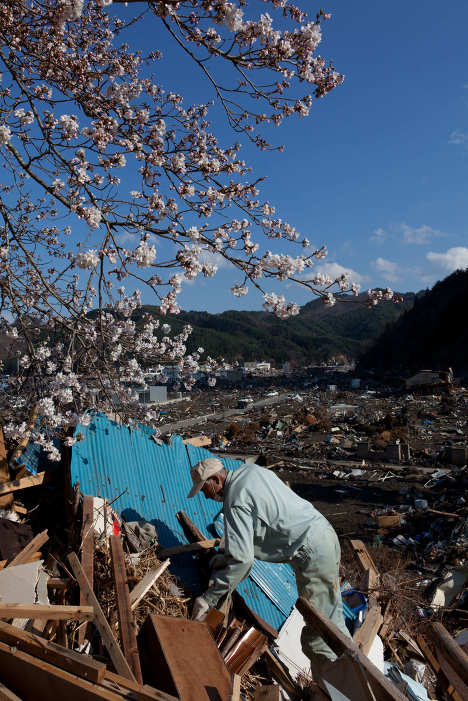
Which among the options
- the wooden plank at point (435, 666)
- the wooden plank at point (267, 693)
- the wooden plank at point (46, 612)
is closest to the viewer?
the wooden plank at point (46, 612)

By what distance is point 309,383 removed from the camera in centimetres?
4716

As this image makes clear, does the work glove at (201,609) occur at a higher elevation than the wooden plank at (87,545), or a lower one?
lower

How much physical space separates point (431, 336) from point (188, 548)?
5319cm

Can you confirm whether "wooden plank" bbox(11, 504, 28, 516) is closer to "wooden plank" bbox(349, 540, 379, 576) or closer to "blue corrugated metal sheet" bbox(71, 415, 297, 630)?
"blue corrugated metal sheet" bbox(71, 415, 297, 630)

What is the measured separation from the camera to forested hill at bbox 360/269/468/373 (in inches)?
1812

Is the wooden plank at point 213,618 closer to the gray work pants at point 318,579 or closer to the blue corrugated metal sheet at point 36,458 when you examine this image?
the gray work pants at point 318,579

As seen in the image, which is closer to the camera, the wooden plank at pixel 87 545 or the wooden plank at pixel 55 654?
the wooden plank at pixel 55 654

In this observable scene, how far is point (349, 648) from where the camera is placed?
99.4 inches

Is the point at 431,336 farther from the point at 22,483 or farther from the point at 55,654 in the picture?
the point at 55,654

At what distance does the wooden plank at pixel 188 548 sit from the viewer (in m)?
4.36

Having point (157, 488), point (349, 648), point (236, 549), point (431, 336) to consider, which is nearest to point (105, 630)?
point (236, 549)

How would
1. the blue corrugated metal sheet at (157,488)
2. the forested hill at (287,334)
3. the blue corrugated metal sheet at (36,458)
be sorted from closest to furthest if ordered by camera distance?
1. the blue corrugated metal sheet at (157,488)
2. the blue corrugated metal sheet at (36,458)
3. the forested hill at (287,334)

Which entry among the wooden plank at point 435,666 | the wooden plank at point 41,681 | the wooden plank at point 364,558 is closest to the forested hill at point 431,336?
the wooden plank at point 364,558

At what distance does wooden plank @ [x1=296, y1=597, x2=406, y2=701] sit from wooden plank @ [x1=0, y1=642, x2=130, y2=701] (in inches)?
45.4
